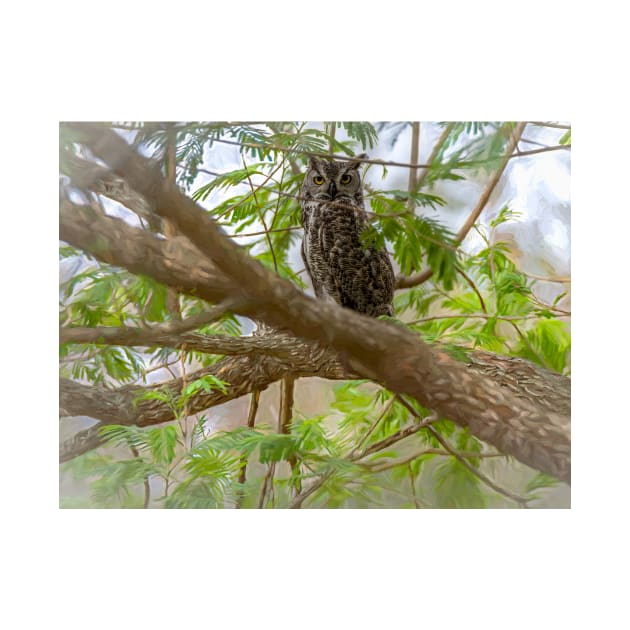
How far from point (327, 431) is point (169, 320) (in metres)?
0.50

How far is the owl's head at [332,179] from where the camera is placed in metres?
1.66

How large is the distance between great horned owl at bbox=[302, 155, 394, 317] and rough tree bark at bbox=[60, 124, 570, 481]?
0.05 m

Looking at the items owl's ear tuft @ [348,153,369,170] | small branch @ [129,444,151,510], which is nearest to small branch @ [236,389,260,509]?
small branch @ [129,444,151,510]

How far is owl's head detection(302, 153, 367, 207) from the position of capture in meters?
1.66

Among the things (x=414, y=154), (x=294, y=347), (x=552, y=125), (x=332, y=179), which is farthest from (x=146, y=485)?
(x=552, y=125)

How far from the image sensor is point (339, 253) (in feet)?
5.47

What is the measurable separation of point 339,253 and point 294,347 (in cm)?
27

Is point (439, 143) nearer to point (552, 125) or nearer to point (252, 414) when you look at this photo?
point (552, 125)

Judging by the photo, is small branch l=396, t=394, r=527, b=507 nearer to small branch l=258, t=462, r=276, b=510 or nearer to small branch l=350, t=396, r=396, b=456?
small branch l=350, t=396, r=396, b=456

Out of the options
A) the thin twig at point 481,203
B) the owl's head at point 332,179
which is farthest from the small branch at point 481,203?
the owl's head at point 332,179

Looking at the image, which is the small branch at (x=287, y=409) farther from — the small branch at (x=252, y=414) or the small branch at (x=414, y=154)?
the small branch at (x=414, y=154)
